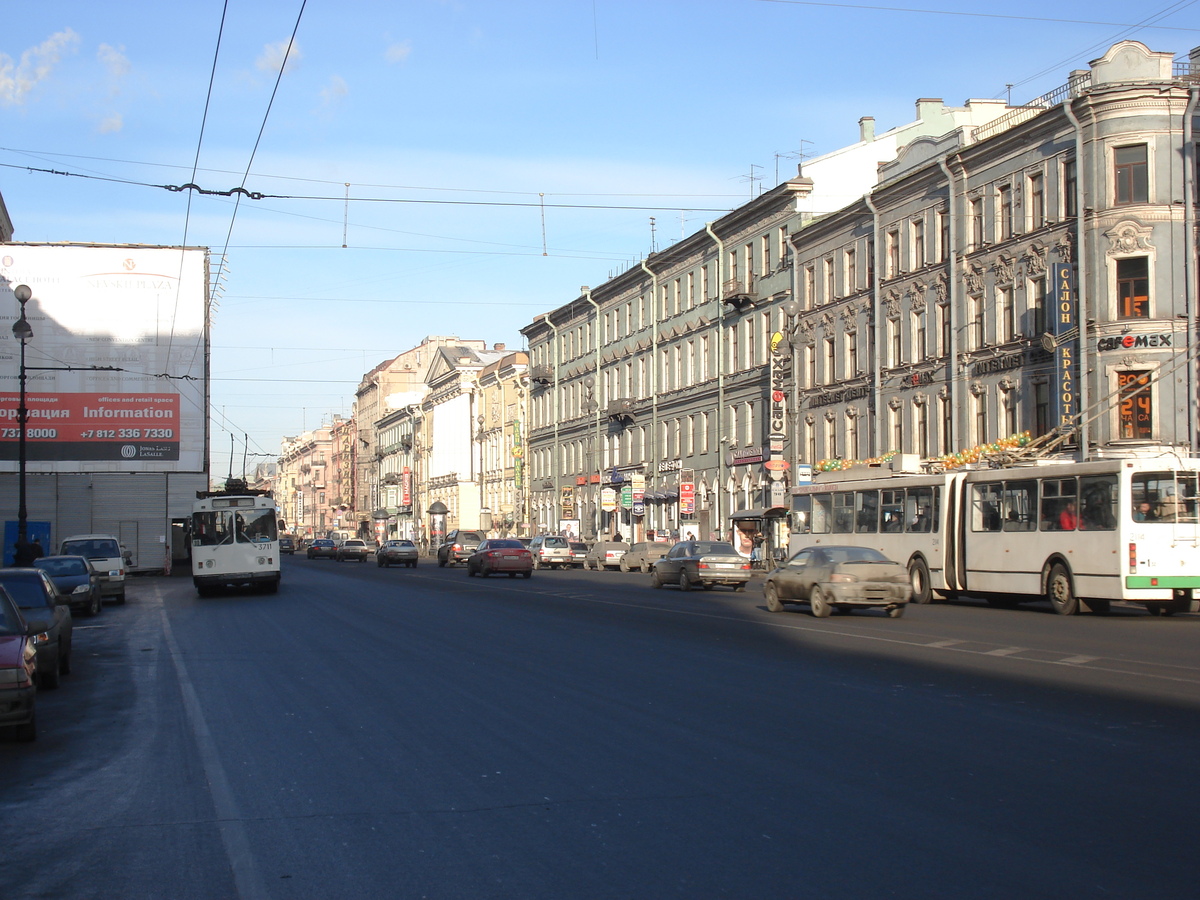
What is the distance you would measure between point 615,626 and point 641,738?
38.6 feet

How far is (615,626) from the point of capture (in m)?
22.0

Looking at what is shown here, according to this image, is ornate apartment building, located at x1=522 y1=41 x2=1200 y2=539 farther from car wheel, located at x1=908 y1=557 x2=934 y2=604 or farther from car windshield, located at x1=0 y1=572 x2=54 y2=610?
car windshield, located at x1=0 y1=572 x2=54 y2=610

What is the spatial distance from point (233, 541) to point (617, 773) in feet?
91.0

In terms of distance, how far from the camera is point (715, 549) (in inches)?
1435

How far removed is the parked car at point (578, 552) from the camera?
201 ft

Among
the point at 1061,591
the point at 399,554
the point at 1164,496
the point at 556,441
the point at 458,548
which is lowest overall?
the point at 399,554

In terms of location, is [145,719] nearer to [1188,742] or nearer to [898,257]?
[1188,742]

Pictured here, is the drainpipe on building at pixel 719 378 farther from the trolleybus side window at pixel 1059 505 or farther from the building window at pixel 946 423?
the trolleybus side window at pixel 1059 505

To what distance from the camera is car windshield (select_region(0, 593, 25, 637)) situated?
35.8 ft

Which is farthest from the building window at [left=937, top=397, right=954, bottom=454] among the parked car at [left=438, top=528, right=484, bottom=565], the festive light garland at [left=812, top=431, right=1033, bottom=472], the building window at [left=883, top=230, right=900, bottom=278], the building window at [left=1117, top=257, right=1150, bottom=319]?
the parked car at [left=438, top=528, right=484, bottom=565]

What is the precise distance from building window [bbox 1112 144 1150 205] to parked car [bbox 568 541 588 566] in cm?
3195

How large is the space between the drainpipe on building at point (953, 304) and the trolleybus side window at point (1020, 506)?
16.2 m

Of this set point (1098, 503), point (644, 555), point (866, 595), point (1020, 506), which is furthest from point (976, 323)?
point (866, 595)

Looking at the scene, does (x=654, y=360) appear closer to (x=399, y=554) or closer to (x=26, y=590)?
(x=399, y=554)
